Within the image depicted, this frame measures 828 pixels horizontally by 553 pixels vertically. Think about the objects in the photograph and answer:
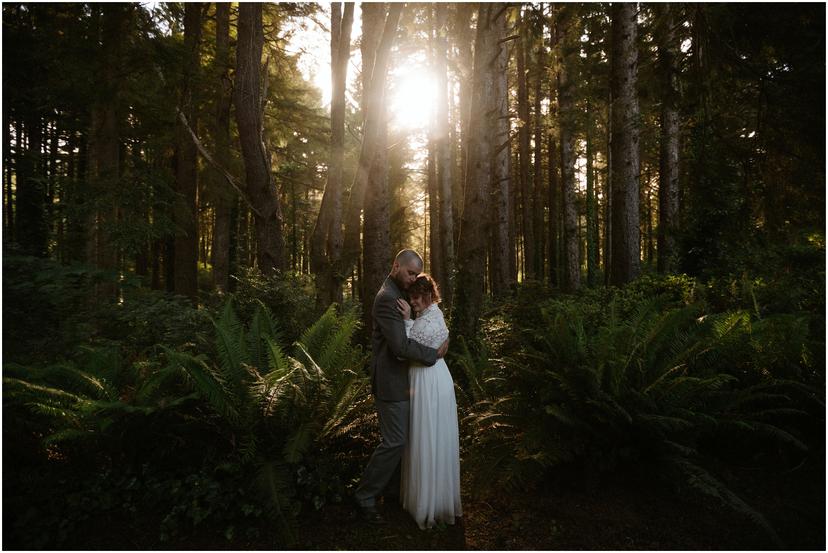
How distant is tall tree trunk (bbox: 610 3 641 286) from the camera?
363 inches

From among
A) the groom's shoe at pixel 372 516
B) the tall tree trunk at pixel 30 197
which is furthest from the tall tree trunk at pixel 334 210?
the tall tree trunk at pixel 30 197

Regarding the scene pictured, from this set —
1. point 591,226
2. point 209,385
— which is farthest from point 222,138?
point 591,226

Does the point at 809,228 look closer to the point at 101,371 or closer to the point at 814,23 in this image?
the point at 814,23

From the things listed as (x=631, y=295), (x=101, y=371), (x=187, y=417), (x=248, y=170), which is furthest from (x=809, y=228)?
(x=248, y=170)

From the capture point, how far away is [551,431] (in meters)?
3.71

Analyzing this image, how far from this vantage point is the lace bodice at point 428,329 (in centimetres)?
366

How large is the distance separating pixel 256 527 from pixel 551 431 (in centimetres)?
242

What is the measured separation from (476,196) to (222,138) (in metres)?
7.90

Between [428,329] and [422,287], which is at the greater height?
[422,287]

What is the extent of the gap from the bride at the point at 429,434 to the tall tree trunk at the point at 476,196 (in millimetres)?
2775

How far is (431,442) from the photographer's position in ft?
11.8

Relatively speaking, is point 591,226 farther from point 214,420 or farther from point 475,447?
point 214,420

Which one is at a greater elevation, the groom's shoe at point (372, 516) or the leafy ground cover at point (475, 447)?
the leafy ground cover at point (475, 447)

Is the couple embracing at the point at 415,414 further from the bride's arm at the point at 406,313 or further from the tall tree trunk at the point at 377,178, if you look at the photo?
the tall tree trunk at the point at 377,178
